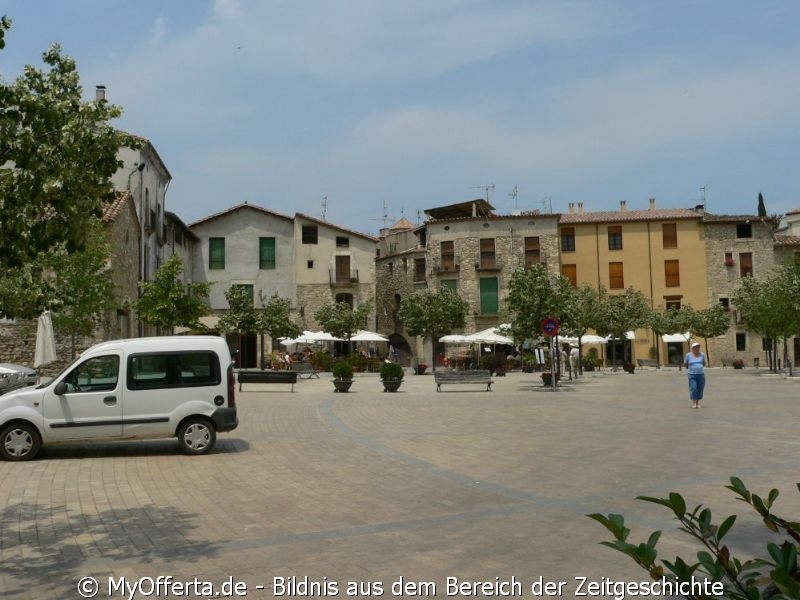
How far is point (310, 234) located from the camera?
48500 mm

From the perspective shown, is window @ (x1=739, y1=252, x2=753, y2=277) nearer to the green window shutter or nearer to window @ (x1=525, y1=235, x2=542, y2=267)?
window @ (x1=525, y1=235, x2=542, y2=267)

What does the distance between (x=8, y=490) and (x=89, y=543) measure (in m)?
3.00

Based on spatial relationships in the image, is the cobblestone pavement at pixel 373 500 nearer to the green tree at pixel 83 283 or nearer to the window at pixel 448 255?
the green tree at pixel 83 283

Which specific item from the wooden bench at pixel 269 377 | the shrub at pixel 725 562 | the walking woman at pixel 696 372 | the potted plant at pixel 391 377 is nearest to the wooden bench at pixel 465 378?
the potted plant at pixel 391 377

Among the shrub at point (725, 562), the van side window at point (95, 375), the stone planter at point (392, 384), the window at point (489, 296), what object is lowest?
the stone planter at point (392, 384)

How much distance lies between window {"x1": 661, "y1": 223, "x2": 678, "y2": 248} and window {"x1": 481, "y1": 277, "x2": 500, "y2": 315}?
509 inches

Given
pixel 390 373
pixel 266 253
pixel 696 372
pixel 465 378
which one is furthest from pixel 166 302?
pixel 266 253

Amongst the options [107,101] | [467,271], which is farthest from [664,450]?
[467,271]

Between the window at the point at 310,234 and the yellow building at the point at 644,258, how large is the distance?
17.7 m

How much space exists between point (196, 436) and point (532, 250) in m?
40.6

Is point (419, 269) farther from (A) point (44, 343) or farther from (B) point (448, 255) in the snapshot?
(A) point (44, 343)

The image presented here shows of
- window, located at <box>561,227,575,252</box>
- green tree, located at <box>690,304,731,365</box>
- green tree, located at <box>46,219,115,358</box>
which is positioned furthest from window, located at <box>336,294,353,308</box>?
green tree, located at <box>46,219,115,358</box>

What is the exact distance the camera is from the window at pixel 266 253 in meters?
48.2

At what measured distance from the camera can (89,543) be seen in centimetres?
597
